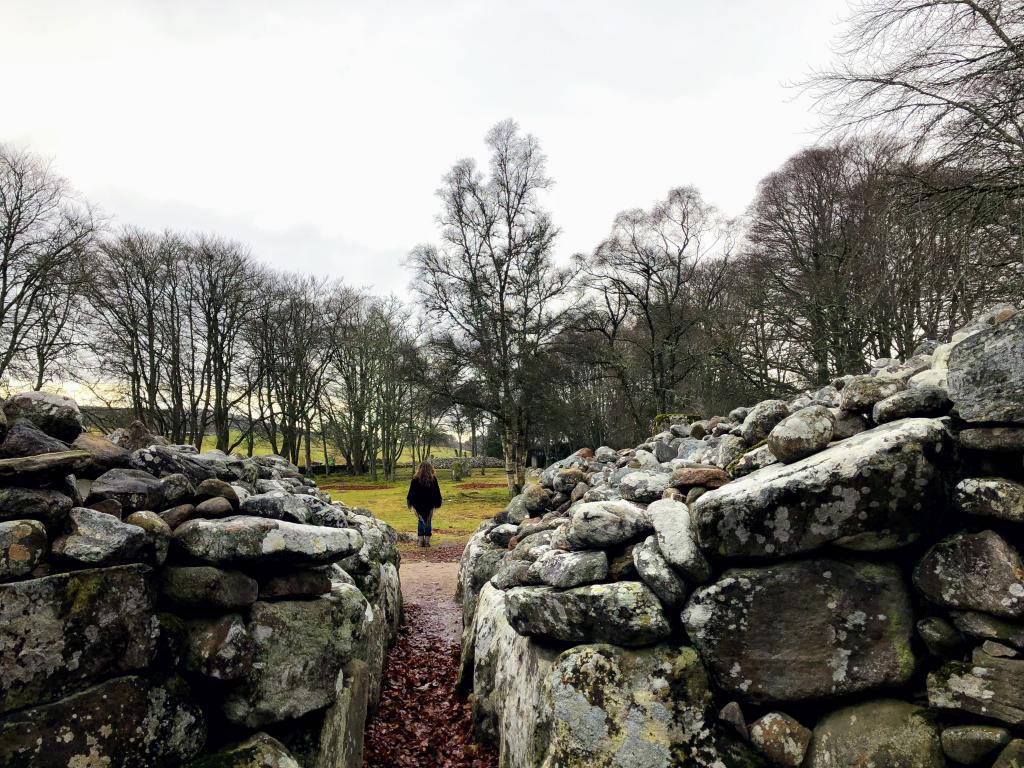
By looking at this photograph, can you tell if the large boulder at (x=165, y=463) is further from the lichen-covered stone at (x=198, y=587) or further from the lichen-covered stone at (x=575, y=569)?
the lichen-covered stone at (x=575, y=569)

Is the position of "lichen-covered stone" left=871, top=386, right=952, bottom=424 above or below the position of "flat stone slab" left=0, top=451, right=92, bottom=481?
above

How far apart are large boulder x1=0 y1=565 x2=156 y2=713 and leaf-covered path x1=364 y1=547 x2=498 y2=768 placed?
281 centimetres

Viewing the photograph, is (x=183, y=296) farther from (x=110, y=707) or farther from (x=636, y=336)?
(x=110, y=707)

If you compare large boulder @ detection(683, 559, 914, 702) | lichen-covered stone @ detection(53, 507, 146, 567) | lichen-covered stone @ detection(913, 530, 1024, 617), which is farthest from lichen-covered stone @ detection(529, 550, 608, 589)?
lichen-covered stone @ detection(53, 507, 146, 567)

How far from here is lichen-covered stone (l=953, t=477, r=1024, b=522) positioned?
3072 millimetres

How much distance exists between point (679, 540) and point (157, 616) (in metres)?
3.41

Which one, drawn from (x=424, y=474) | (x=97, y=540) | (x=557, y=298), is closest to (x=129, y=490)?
(x=97, y=540)

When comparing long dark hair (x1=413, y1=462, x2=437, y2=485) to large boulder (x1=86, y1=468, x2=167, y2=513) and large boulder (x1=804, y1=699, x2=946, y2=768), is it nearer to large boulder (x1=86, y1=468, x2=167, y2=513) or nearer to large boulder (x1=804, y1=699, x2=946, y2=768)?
large boulder (x1=86, y1=468, x2=167, y2=513)

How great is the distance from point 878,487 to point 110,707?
461 centimetres

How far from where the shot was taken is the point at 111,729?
292cm

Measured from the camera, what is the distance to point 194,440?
30.0m

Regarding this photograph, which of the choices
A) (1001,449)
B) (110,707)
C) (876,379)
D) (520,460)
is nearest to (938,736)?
(1001,449)

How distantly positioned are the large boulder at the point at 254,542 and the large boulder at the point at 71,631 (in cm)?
34

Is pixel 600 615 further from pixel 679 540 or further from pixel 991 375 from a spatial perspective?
pixel 991 375
